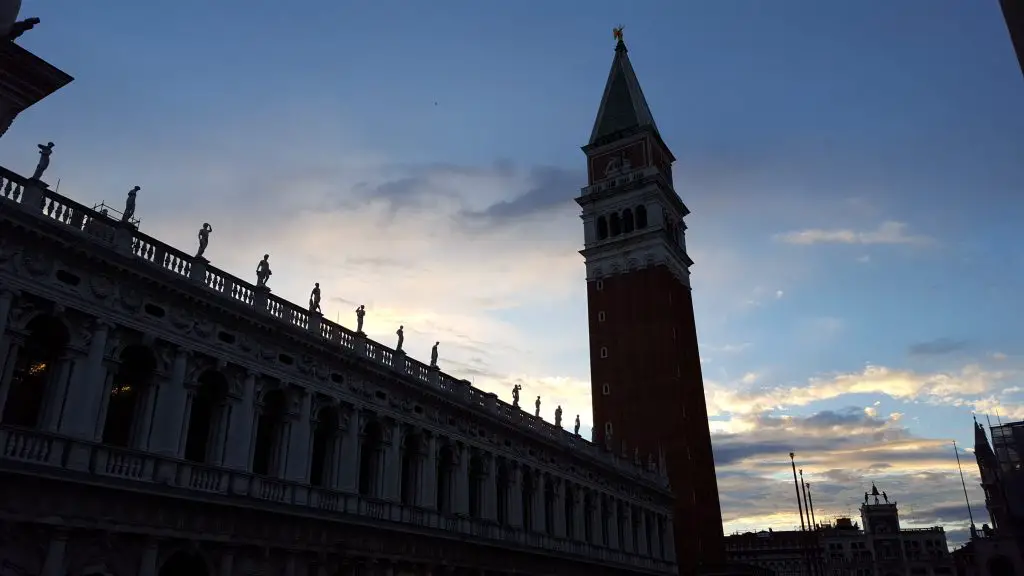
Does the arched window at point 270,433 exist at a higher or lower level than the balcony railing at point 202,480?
higher

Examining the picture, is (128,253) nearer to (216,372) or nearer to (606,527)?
(216,372)

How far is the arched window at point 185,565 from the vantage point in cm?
2141

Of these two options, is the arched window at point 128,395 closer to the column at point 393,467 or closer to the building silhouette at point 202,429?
the building silhouette at point 202,429

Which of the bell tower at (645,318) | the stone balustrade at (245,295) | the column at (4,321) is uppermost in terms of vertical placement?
the bell tower at (645,318)

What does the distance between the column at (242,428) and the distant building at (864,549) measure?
101406mm

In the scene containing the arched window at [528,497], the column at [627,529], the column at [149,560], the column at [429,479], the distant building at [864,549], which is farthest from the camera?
the distant building at [864,549]

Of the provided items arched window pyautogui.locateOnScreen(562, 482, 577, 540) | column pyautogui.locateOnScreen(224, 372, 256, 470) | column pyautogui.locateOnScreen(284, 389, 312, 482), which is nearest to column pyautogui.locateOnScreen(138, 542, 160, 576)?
column pyautogui.locateOnScreen(224, 372, 256, 470)

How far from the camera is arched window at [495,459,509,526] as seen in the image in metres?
38.3

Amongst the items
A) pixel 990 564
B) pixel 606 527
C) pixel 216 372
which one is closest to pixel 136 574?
pixel 216 372

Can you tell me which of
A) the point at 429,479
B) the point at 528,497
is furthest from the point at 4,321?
the point at 528,497

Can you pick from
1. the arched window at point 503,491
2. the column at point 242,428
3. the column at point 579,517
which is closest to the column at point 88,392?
the column at point 242,428

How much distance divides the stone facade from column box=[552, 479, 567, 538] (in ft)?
17.7

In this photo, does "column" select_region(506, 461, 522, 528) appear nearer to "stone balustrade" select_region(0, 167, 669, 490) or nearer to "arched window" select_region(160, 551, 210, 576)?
"stone balustrade" select_region(0, 167, 669, 490)

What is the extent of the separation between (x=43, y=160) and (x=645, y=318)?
5114 cm
